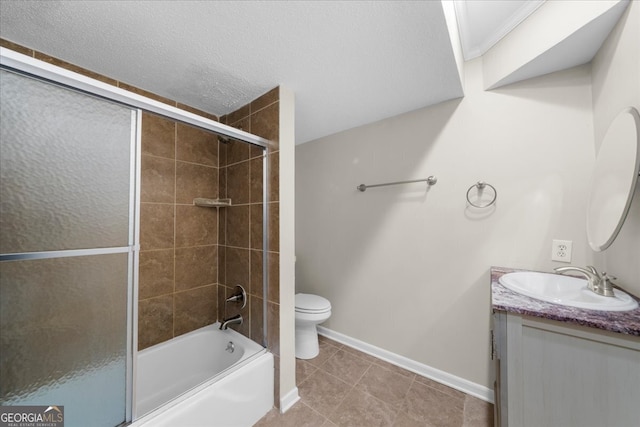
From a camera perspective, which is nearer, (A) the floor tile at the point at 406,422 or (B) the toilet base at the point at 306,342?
(A) the floor tile at the point at 406,422

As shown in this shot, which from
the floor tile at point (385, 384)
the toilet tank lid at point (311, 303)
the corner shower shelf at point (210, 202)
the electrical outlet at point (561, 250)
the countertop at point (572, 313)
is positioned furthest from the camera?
the toilet tank lid at point (311, 303)

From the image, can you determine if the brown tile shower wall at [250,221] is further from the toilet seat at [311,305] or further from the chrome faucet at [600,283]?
the chrome faucet at [600,283]

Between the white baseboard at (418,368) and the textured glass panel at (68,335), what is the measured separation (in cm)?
159

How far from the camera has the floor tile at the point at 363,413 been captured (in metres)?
1.28

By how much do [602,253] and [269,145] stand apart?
6.22 feet

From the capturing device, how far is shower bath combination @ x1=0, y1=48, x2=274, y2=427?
773 mm

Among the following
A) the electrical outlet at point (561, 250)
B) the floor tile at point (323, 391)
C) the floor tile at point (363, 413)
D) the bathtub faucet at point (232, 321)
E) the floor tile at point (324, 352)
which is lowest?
the floor tile at point (324, 352)

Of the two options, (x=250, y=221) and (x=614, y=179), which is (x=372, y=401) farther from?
(x=614, y=179)

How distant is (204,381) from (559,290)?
1.89 metres

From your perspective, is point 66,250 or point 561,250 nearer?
point 66,250

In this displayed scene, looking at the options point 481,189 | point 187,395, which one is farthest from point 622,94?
point 187,395

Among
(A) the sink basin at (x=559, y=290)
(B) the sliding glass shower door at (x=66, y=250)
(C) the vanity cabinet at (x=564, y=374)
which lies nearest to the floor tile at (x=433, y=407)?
(C) the vanity cabinet at (x=564, y=374)

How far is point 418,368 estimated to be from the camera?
66.6 inches

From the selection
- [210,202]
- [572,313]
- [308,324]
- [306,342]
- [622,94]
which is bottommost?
[306,342]
